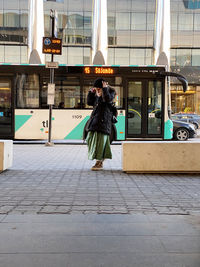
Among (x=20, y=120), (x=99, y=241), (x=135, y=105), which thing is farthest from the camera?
(x=135, y=105)

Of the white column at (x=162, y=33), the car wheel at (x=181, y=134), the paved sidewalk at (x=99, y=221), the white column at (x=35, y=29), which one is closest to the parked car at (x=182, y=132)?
the car wheel at (x=181, y=134)

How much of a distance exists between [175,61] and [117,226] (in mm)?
34383

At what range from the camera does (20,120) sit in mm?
13359

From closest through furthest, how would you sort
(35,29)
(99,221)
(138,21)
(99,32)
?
(99,221), (35,29), (99,32), (138,21)

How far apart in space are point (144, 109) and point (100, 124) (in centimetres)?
699

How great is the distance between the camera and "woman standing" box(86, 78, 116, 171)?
684cm

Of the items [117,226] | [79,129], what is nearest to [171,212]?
[117,226]

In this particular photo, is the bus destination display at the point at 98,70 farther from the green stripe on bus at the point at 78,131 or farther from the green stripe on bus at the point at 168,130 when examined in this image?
the green stripe on bus at the point at 168,130

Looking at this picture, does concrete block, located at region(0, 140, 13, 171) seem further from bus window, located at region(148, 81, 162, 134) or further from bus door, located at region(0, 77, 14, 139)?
bus window, located at region(148, 81, 162, 134)

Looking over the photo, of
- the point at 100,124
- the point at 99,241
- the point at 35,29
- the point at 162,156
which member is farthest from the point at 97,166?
the point at 35,29

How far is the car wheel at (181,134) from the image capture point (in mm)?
15148

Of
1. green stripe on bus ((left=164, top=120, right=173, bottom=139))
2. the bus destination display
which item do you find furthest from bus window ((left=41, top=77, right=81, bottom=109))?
green stripe on bus ((left=164, top=120, right=173, bottom=139))

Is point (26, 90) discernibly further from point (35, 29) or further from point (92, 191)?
point (35, 29)

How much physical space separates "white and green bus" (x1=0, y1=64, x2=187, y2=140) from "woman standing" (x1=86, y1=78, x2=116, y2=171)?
633 cm
